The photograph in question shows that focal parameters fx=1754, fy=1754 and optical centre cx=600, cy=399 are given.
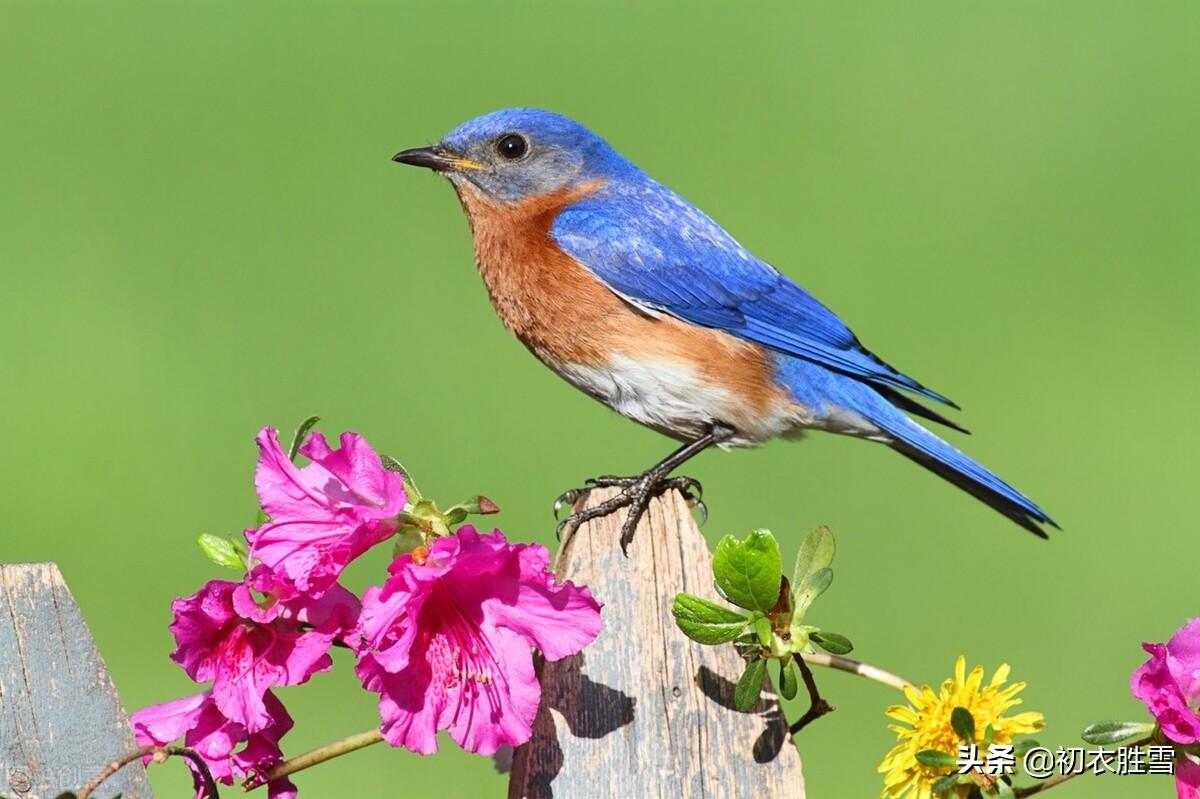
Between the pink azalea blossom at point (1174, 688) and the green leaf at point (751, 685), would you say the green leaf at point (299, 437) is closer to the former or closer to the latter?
the green leaf at point (751, 685)

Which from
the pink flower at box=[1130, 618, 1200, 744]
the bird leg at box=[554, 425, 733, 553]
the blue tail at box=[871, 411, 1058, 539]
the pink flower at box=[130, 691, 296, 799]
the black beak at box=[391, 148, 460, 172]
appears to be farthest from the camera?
the black beak at box=[391, 148, 460, 172]

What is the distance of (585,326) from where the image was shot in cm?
432

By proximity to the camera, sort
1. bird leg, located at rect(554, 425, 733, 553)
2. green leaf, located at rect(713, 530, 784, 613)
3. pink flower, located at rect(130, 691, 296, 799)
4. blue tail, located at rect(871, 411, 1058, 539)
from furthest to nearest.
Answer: blue tail, located at rect(871, 411, 1058, 539) < bird leg, located at rect(554, 425, 733, 553) < pink flower, located at rect(130, 691, 296, 799) < green leaf, located at rect(713, 530, 784, 613)

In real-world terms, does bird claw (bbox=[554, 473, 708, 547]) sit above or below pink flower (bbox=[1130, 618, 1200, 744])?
above

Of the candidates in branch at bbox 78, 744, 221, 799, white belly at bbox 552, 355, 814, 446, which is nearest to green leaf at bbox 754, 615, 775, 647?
branch at bbox 78, 744, 221, 799

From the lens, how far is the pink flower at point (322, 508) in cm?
221

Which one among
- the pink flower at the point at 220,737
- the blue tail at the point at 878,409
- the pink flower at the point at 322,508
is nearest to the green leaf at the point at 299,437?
the pink flower at the point at 322,508

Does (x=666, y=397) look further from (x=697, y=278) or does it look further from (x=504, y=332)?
(x=504, y=332)

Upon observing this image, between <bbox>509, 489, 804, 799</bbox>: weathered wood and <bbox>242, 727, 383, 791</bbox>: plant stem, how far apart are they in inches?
11.3

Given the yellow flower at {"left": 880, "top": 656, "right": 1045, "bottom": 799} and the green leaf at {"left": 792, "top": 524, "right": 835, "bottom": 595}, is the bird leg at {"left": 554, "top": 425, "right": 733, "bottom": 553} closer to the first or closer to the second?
the green leaf at {"left": 792, "top": 524, "right": 835, "bottom": 595}

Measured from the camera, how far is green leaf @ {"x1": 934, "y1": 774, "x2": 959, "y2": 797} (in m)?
2.23

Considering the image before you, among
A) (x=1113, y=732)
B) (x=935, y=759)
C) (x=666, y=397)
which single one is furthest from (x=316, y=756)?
(x=666, y=397)

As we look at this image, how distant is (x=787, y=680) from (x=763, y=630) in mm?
91

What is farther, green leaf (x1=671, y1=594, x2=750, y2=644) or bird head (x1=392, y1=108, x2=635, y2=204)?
bird head (x1=392, y1=108, x2=635, y2=204)
